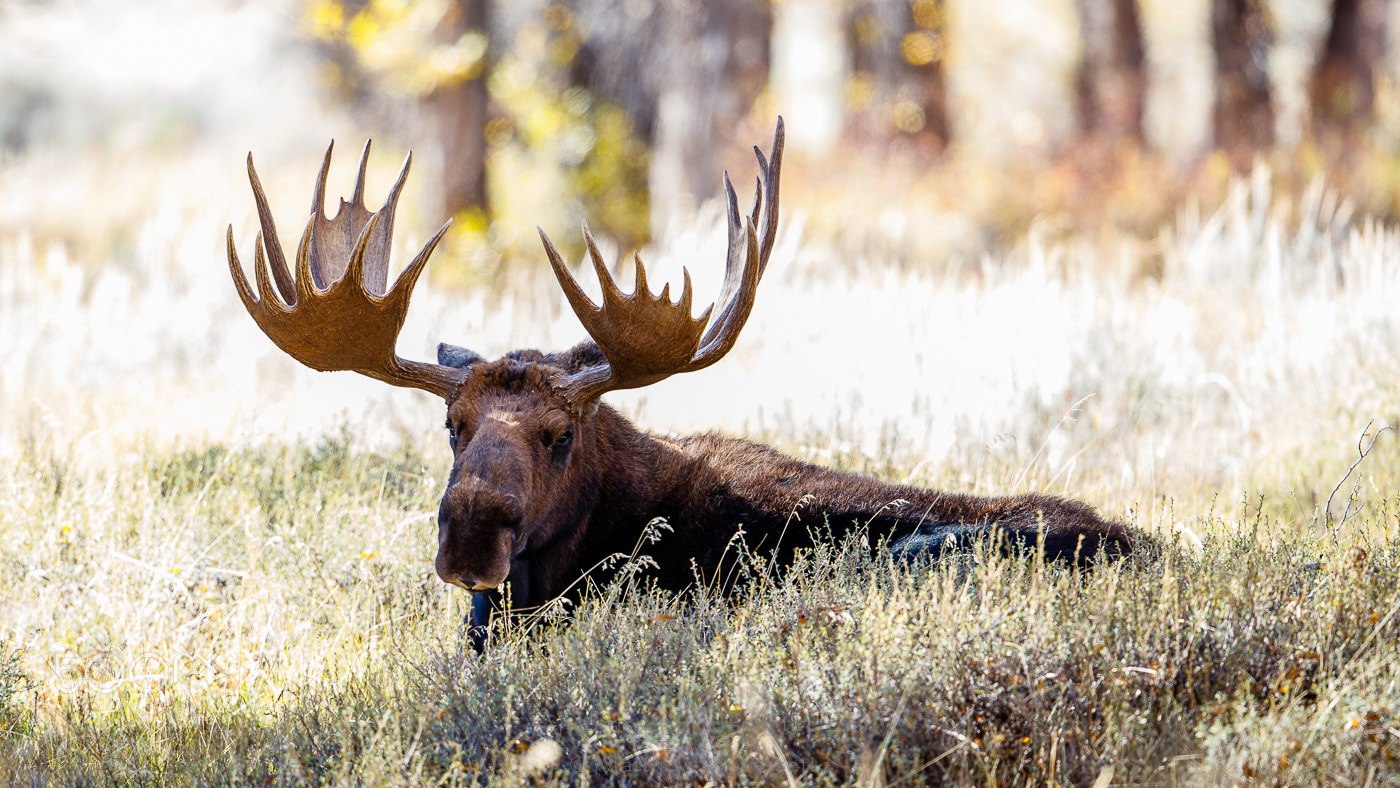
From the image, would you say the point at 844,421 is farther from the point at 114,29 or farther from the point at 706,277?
the point at 114,29

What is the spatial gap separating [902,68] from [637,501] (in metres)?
17.1

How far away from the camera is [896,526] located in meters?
4.97

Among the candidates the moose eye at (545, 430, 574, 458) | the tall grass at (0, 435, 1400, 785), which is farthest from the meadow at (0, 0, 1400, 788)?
the moose eye at (545, 430, 574, 458)

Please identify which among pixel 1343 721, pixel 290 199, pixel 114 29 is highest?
pixel 114 29

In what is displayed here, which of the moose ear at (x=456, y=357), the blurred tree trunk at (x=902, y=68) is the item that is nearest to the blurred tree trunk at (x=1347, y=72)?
the blurred tree trunk at (x=902, y=68)

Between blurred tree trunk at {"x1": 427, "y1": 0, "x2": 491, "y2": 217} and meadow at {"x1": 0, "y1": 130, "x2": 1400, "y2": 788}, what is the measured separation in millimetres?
4878

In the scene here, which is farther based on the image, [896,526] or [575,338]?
[575,338]

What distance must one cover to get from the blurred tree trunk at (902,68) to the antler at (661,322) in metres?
16.0

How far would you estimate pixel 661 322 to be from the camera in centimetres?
482

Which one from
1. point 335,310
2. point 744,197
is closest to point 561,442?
point 335,310

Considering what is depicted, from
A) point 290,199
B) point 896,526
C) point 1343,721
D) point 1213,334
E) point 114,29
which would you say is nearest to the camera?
point 1343,721

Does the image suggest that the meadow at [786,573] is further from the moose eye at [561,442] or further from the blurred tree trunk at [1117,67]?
the blurred tree trunk at [1117,67]

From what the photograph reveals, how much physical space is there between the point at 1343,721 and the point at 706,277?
7384mm

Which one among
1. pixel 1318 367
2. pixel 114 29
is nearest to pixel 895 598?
pixel 1318 367
